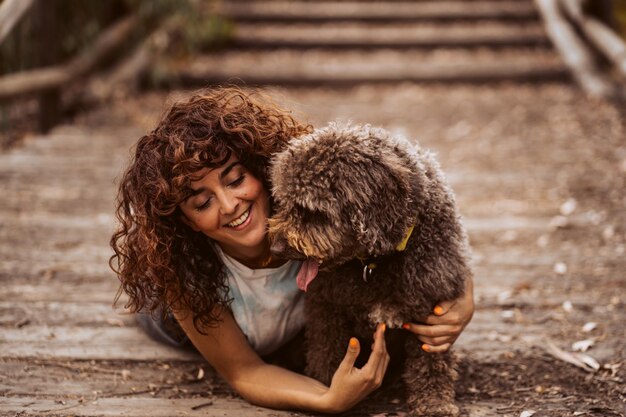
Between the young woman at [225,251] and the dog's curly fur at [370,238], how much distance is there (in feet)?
0.39

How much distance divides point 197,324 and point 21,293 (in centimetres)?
160

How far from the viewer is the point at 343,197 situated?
244cm

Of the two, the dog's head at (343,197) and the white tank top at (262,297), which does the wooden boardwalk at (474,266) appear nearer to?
the white tank top at (262,297)

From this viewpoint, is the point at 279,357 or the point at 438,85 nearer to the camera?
the point at 279,357

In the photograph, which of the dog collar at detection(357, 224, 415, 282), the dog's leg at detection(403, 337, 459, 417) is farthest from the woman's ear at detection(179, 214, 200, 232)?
the dog's leg at detection(403, 337, 459, 417)

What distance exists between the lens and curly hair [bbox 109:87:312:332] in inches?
107

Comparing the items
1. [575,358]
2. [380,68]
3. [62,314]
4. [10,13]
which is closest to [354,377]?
[575,358]

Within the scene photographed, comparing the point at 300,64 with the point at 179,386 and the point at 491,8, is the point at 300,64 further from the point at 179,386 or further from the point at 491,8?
the point at 179,386

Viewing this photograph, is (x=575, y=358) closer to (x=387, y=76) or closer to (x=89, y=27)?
(x=387, y=76)

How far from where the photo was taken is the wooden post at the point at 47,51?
23.1 feet

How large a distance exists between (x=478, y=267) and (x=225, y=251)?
74.3 inches

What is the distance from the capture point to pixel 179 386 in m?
3.11

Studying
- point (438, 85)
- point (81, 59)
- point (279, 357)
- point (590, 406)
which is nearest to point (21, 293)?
point (279, 357)

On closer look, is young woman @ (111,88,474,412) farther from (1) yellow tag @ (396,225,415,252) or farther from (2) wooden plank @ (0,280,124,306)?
(2) wooden plank @ (0,280,124,306)
